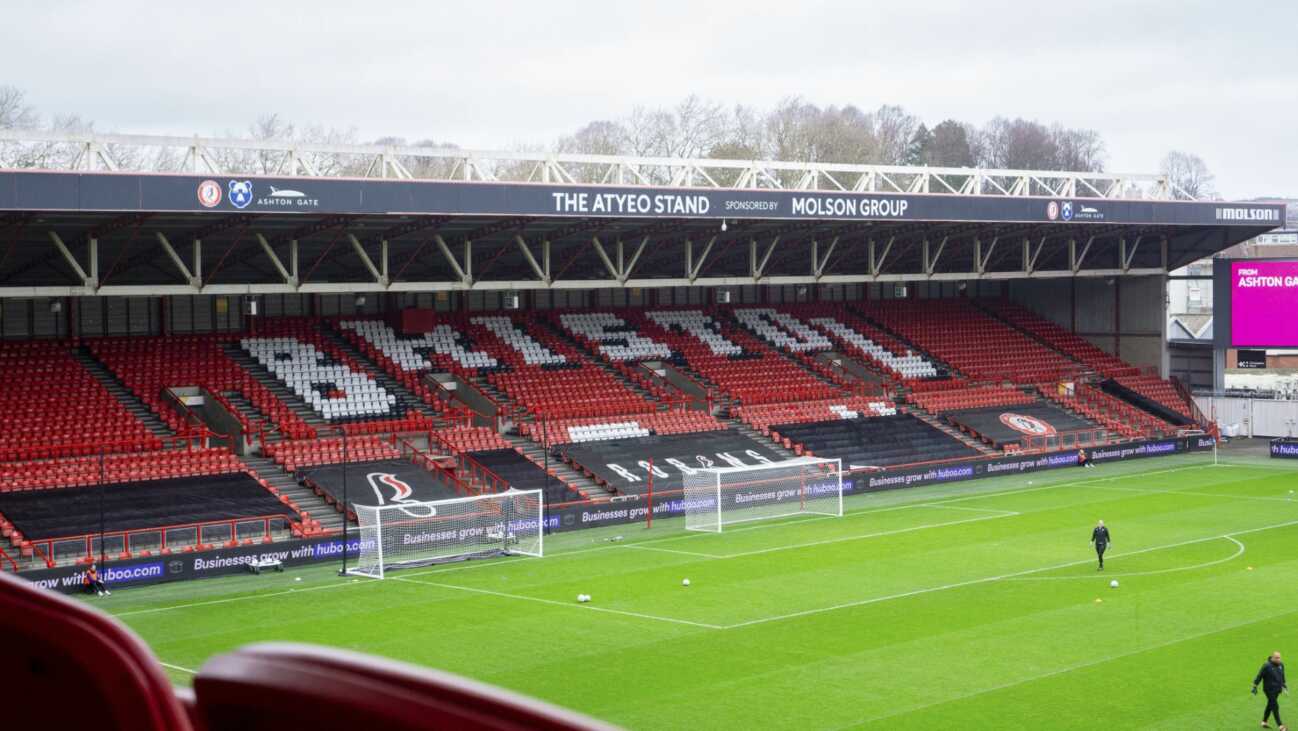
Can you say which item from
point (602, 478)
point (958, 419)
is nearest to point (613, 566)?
point (602, 478)

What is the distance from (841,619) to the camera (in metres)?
28.9

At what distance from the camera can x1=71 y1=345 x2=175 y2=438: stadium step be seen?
41750 mm

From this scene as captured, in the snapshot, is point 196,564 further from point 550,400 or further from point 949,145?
point 949,145

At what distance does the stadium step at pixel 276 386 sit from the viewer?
45169 mm

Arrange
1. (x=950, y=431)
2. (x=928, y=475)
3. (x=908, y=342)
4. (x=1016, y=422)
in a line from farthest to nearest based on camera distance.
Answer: (x=908, y=342)
(x=1016, y=422)
(x=950, y=431)
(x=928, y=475)

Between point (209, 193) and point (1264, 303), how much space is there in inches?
1759

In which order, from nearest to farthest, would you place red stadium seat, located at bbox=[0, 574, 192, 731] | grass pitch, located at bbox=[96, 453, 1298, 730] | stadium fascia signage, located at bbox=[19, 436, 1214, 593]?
red stadium seat, located at bbox=[0, 574, 192, 731]
grass pitch, located at bbox=[96, 453, 1298, 730]
stadium fascia signage, located at bbox=[19, 436, 1214, 593]

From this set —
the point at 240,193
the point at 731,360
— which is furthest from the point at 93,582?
the point at 731,360

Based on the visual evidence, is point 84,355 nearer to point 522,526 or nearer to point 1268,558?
point 522,526

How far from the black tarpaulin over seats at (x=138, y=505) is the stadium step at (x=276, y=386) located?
6.04 m

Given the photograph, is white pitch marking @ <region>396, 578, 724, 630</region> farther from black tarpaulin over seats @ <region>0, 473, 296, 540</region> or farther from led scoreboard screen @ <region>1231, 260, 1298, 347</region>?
led scoreboard screen @ <region>1231, 260, 1298, 347</region>

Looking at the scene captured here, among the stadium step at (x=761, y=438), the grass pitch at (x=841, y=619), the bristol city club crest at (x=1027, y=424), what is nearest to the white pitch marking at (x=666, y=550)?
the grass pitch at (x=841, y=619)

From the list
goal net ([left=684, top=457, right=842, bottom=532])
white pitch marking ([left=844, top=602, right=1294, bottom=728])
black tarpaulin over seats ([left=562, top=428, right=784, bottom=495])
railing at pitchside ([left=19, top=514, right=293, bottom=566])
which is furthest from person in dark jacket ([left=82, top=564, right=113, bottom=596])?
white pitch marking ([left=844, top=602, right=1294, bottom=728])

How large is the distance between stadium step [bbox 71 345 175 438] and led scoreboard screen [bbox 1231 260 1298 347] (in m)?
44.4
